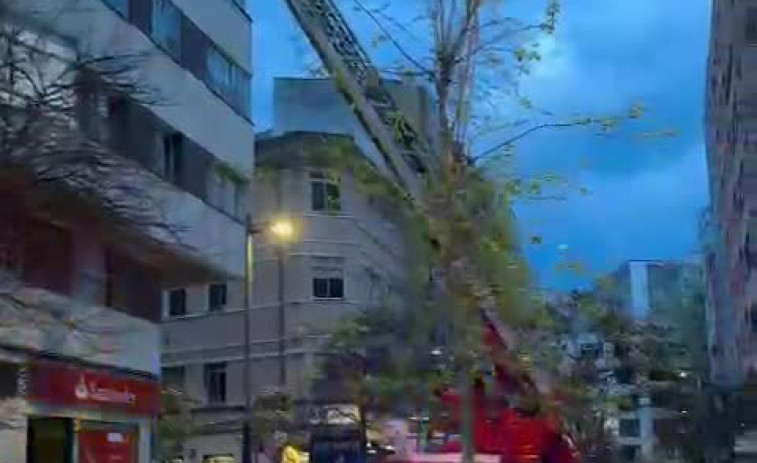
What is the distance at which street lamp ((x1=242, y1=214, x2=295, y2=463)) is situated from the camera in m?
32.2

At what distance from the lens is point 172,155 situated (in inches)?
1069

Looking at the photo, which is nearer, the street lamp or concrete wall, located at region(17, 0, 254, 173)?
concrete wall, located at region(17, 0, 254, 173)

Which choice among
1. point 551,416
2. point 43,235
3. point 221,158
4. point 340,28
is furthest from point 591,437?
point 43,235

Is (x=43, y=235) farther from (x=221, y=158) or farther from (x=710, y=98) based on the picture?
(x=710, y=98)

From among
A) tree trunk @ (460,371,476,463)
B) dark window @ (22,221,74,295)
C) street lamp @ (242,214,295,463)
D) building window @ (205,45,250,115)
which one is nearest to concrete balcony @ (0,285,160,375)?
dark window @ (22,221,74,295)

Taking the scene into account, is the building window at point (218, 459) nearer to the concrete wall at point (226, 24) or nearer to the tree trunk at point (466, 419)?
the concrete wall at point (226, 24)

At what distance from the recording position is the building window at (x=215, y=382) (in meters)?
48.2

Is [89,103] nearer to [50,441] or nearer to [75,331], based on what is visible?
[75,331]

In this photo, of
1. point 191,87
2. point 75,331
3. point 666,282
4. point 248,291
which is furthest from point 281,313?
point 75,331

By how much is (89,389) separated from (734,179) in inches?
1659

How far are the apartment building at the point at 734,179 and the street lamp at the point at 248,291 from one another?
19.7 m

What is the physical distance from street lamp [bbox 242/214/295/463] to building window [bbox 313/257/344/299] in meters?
1.30

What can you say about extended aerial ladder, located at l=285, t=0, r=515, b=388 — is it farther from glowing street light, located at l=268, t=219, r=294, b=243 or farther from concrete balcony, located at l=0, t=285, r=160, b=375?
glowing street light, located at l=268, t=219, r=294, b=243

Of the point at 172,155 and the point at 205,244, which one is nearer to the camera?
the point at 172,155
